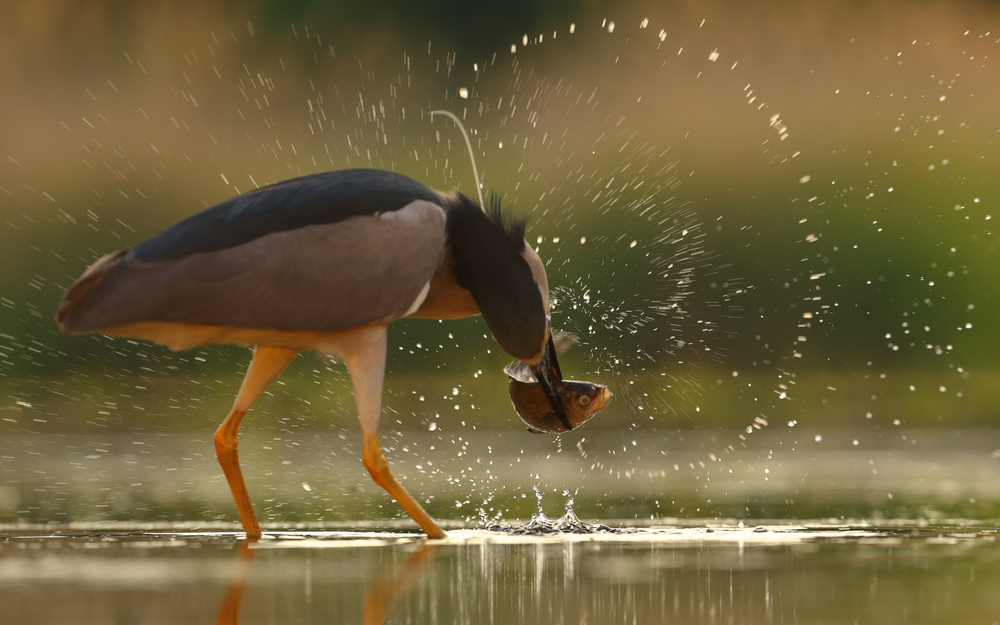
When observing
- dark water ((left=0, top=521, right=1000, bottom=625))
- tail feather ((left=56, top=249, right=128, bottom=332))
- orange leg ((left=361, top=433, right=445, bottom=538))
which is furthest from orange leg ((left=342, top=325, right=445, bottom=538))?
tail feather ((left=56, top=249, right=128, bottom=332))

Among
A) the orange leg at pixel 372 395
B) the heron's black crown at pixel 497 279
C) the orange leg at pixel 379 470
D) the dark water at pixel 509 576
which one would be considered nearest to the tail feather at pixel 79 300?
the dark water at pixel 509 576

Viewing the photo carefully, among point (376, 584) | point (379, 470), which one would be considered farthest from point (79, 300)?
point (376, 584)

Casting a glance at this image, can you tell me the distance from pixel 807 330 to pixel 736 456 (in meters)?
4.03

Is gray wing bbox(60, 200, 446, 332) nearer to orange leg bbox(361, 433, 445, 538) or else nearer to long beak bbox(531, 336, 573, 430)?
orange leg bbox(361, 433, 445, 538)

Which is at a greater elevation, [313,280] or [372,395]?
[313,280]

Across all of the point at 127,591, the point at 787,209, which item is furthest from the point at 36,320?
the point at 127,591

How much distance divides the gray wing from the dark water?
717 millimetres

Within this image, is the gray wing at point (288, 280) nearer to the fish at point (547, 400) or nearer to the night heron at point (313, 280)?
the night heron at point (313, 280)

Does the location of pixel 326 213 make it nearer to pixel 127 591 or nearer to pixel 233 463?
pixel 233 463

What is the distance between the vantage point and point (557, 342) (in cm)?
561

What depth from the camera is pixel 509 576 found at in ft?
12.7

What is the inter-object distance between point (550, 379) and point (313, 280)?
1031 mm

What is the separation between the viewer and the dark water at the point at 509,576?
3.27 metres

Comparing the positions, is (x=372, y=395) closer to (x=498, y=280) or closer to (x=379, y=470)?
(x=379, y=470)
